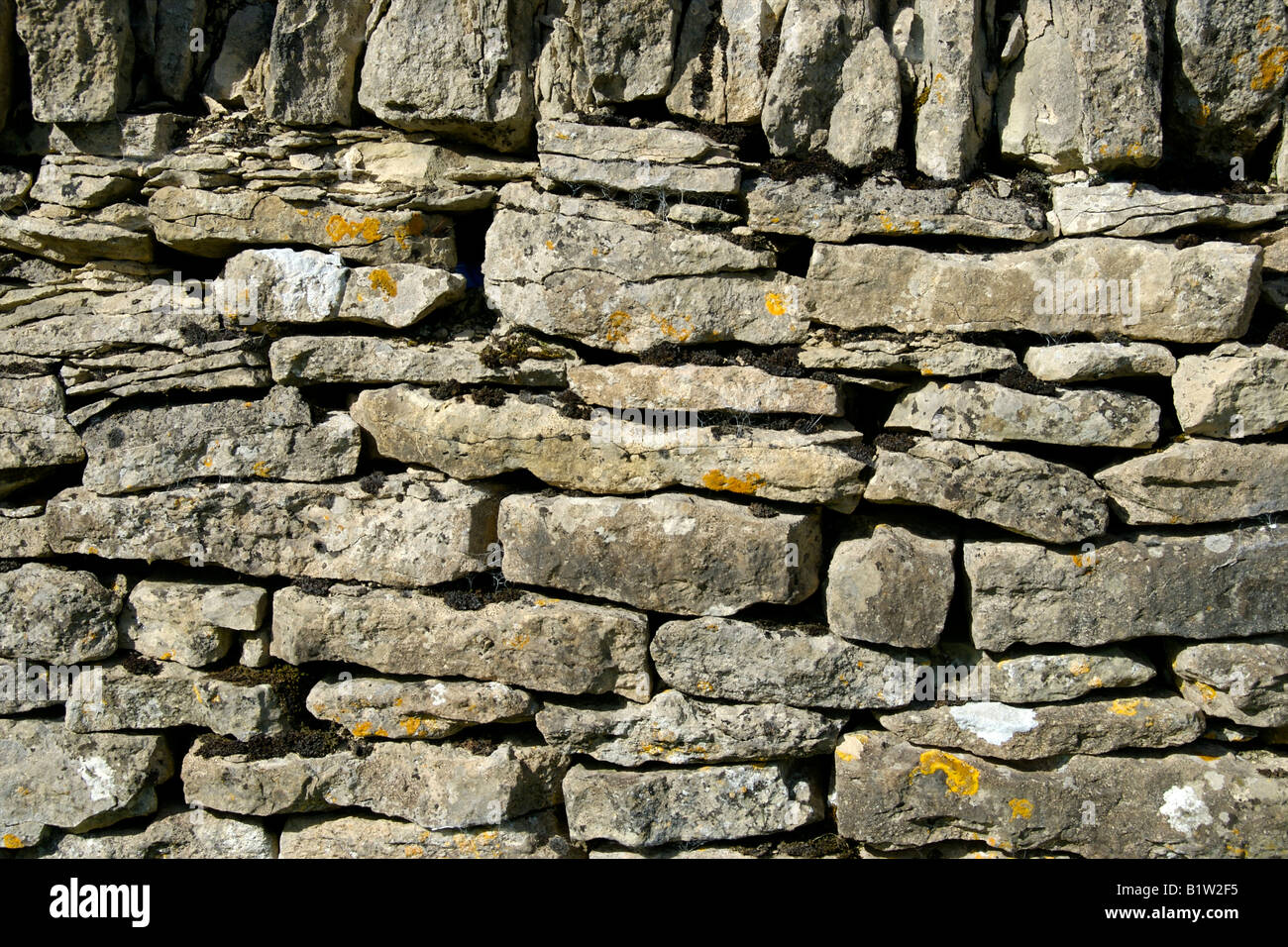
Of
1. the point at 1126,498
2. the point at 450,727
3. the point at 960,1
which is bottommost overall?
the point at 450,727

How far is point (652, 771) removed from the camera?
6164 millimetres

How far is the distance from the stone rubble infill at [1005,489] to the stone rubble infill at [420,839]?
11.0 feet

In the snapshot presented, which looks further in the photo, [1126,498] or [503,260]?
[503,260]

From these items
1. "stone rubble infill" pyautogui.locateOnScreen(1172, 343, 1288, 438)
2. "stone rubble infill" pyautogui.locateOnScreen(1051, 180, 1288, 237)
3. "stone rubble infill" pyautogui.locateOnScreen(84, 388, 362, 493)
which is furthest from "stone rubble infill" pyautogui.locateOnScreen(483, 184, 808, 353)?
"stone rubble infill" pyautogui.locateOnScreen(1172, 343, 1288, 438)

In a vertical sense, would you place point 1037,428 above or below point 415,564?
above

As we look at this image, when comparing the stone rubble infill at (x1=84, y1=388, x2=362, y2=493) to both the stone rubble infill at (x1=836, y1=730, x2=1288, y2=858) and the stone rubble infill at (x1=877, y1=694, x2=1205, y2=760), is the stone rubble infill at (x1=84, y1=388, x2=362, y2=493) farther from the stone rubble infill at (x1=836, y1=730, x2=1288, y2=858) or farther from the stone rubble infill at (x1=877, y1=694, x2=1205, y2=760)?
the stone rubble infill at (x1=877, y1=694, x2=1205, y2=760)

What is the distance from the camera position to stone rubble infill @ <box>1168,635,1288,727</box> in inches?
222

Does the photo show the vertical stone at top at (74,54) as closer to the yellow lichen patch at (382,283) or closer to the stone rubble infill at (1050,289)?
the yellow lichen patch at (382,283)

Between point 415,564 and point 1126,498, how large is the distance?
15.7ft

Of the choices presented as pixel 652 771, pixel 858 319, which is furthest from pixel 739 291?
pixel 652 771

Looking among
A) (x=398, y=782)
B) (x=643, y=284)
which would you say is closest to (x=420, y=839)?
(x=398, y=782)

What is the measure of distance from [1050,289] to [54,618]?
732cm

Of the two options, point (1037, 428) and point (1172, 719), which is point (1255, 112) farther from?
point (1172, 719)

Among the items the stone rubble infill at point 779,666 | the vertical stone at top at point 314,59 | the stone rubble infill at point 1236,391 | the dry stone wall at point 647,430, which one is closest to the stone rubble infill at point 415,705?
the dry stone wall at point 647,430
